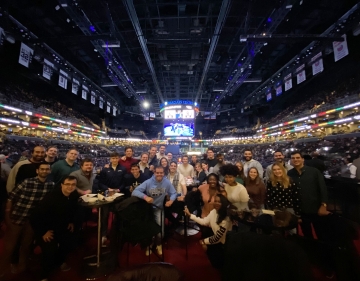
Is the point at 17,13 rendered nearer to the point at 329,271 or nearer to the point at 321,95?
the point at 329,271

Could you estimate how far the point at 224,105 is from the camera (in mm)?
26562

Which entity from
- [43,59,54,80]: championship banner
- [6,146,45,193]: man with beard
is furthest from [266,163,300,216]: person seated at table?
[43,59,54,80]: championship banner

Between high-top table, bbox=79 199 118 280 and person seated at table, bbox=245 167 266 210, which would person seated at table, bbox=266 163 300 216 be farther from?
high-top table, bbox=79 199 118 280

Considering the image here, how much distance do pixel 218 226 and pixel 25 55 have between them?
11.4 meters

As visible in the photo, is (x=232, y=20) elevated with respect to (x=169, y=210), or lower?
elevated

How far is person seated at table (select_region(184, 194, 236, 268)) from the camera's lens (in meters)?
2.00

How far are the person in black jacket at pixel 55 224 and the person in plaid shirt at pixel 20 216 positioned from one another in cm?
23

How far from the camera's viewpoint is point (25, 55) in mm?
8422

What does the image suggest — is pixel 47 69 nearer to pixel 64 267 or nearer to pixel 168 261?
pixel 64 267

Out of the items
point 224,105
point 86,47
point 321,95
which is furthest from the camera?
point 224,105

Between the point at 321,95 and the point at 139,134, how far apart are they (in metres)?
28.5

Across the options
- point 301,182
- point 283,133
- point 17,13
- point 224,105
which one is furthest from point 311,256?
point 224,105

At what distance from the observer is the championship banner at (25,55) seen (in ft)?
26.8

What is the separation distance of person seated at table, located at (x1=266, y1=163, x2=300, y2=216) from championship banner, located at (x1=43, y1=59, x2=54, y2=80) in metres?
12.5
